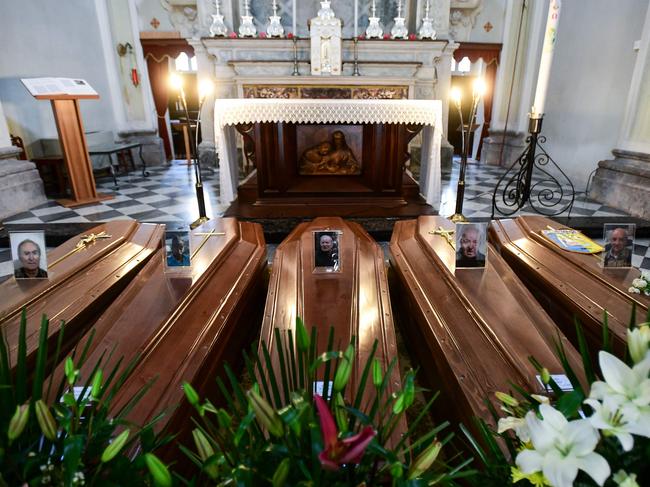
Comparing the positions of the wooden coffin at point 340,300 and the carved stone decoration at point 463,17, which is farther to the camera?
the carved stone decoration at point 463,17

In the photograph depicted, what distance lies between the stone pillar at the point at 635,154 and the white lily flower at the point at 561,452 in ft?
16.5

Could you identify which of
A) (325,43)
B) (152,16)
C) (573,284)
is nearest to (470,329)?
(573,284)

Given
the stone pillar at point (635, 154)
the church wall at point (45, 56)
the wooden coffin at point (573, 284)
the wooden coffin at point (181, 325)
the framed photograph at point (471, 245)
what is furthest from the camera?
the church wall at point (45, 56)

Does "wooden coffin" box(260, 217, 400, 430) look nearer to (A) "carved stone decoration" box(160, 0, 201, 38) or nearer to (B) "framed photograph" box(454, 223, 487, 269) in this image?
(B) "framed photograph" box(454, 223, 487, 269)

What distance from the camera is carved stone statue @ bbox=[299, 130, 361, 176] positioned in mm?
4648

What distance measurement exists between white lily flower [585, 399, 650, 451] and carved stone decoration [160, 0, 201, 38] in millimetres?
8389

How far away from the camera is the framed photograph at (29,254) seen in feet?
5.58

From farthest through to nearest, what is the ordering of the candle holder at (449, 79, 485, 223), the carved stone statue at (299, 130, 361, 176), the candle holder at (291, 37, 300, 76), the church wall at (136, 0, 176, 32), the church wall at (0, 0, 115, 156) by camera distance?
the church wall at (136, 0, 176, 32) → the candle holder at (291, 37, 300, 76) → the church wall at (0, 0, 115, 156) → the carved stone statue at (299, 130, 361, 176) → the candle holder at (449, 79, 485, 223)

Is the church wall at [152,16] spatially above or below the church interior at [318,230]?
above

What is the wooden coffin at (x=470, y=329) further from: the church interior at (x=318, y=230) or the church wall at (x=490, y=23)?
the church wall at (x=490, y=23)

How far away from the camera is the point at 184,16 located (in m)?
7.46

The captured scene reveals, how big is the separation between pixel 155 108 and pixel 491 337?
28.0ft

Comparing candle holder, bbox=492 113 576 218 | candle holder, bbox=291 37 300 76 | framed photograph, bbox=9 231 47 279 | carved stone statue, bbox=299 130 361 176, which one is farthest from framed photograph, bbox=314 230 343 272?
candle holder, bbox=291 37 300 76

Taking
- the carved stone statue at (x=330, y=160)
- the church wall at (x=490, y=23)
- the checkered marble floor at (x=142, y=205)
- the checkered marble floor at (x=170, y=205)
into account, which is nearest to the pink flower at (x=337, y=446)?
the checkered marble floor at (x=170, y=205)
